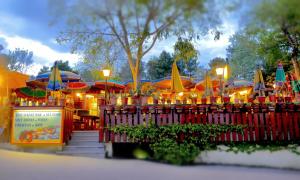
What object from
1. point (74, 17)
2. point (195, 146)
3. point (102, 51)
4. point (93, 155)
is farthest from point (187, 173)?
point (102, 51)

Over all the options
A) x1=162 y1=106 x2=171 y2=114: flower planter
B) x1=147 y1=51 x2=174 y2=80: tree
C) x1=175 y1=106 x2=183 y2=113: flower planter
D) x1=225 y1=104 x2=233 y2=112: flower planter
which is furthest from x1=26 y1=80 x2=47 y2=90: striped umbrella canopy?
x1=147 y1=51 x2=174 y2=80: tree

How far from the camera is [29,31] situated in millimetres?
3541

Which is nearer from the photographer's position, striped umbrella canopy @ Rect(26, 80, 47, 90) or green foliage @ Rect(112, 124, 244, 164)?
green foliage @ Rect(112, 124, 244, 164)

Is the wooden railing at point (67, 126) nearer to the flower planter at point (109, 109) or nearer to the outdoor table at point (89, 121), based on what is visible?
the flower planter at point (109, 109)

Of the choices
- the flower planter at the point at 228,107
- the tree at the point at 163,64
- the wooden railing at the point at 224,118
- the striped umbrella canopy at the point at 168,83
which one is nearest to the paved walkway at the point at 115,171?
the wooden railing at the point at 224,118

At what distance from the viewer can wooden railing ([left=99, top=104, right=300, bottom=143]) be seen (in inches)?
239

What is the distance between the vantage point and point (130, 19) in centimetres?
536

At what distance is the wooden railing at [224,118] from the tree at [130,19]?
5.64 feet

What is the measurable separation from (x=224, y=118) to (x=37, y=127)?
15.3 ft

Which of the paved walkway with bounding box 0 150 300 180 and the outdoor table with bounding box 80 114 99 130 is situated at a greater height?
the outdoor table with bounding box 80 114 99 130

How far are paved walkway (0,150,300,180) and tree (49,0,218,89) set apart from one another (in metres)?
2.48

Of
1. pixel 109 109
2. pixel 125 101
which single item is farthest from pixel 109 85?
pixel 109 109

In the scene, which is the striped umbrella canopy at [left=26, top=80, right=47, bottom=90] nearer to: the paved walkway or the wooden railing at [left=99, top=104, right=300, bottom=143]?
the wooden railing at [left=99, top=104, right=300, bottom=143]

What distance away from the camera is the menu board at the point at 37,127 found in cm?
650
